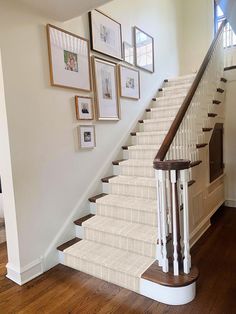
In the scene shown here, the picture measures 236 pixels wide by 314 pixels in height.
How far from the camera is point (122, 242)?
8.22ft

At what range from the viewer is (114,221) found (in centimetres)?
282

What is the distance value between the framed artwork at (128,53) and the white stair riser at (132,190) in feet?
6.84

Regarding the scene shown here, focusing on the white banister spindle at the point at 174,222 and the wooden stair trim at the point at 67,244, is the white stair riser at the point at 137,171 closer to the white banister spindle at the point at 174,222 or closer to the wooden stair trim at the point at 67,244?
the wooden stair trim at the point at 67,244

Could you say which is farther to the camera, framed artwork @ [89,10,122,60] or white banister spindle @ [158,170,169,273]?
framed artwork @ [89,10,122,60]

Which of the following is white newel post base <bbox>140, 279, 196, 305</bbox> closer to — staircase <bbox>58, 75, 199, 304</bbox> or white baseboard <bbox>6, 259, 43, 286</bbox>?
staircase <bbox>58, 75, 199, 304</bbox>

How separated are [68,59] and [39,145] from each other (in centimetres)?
108

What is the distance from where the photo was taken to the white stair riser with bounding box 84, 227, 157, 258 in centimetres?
234

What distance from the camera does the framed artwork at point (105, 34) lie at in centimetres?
319

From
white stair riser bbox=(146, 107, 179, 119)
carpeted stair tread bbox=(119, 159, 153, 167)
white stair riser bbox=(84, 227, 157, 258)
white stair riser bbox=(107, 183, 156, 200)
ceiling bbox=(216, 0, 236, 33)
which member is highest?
ceiling bbox=(216, 0, 236, 33)

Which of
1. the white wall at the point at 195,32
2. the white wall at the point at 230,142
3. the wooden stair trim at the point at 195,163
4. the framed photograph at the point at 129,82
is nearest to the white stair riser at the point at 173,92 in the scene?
the white wall at the point at 230,142

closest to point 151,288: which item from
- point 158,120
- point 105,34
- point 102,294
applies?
point 102,294

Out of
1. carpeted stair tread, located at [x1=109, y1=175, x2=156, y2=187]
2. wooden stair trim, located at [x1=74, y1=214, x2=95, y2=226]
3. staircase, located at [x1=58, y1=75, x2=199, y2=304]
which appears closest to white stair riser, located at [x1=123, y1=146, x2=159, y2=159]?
staircase, located at [x1=58, y1=75, x2=199, y2=304]

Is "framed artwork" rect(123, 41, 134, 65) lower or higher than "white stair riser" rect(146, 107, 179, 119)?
higher

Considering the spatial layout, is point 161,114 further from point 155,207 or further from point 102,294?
point 102,294
